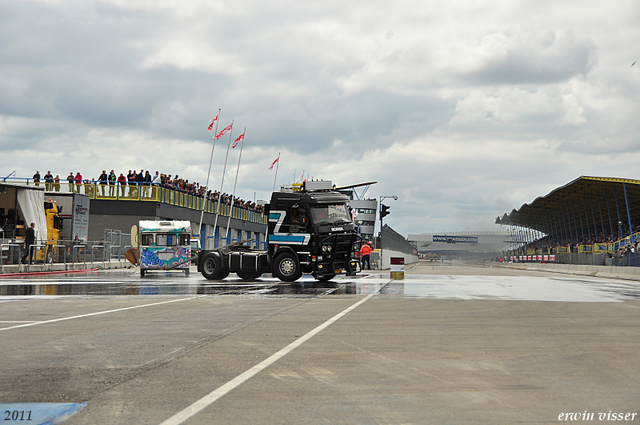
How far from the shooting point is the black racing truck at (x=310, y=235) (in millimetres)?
23844

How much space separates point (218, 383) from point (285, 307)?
7.87 meters

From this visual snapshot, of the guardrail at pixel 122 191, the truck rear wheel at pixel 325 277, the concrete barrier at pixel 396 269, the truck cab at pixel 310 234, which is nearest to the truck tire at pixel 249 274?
the truck cab at pixel 310 234

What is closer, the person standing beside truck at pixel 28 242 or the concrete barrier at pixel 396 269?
the concrete barrier at pixel 396 269

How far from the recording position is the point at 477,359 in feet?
24.8

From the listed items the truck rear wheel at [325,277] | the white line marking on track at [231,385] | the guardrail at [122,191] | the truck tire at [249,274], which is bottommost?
the white line marking on track at [231,385]

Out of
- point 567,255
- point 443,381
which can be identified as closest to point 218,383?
point 443,381

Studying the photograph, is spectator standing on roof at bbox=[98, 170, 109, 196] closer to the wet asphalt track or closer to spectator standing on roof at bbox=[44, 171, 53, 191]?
spectator standing on roof at bbox=[44, 171, 53, 191]

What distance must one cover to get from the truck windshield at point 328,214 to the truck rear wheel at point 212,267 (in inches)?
183

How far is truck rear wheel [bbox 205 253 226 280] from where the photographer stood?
85.1 ft

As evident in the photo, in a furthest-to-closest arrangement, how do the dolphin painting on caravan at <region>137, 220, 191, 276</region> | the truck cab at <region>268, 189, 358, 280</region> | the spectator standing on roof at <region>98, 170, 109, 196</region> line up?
the spectator standing on roof at <region>98, 170, 109, 196</region> < the dolphin painting on caravan at <region>137, 220, 191, 276</region> < the truck cab at <region>268, 189, 358, 280</region>

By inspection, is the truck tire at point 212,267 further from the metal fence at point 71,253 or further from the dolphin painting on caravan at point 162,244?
the metal fence at point 71,253

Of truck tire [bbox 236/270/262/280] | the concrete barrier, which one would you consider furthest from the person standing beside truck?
the concrete barrier

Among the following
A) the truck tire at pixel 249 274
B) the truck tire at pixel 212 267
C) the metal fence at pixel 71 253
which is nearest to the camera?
the truck tire at pixel 249 274

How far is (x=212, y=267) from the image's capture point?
26172 mm
